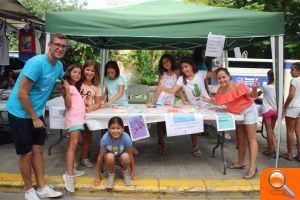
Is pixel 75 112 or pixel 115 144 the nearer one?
pixel 115 144

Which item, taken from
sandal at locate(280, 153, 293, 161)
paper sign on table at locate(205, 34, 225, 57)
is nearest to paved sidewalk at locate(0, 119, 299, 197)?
sandal at locate(280, 153, 293, 161)

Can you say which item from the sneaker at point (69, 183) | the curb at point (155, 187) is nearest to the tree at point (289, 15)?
the curb at point (155, 187)

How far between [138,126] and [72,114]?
0.90 m

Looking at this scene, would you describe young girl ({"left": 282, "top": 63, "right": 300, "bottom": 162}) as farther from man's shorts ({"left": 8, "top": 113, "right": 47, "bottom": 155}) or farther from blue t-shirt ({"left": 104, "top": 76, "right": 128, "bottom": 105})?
man's shorts ({"left": 8, "top": 113, "right": 47, "bottom": 155})

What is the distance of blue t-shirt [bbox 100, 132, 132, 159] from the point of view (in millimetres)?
4488

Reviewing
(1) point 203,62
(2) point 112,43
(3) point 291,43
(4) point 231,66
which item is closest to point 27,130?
(1) point 203,62

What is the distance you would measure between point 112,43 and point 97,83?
153 inches

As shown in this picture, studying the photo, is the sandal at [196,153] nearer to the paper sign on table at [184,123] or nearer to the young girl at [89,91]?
the paper sign on table at [184,123]

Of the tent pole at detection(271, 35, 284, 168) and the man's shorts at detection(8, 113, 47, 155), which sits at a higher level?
the tent pole at detection(271, 35, 284, 168)

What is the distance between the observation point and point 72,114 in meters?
4.62

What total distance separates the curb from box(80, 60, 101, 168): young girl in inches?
26.2

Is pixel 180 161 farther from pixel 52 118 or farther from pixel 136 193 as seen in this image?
pixel 52 118

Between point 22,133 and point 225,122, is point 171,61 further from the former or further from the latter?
point 22,133

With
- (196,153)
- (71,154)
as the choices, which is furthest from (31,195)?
(196,153)
